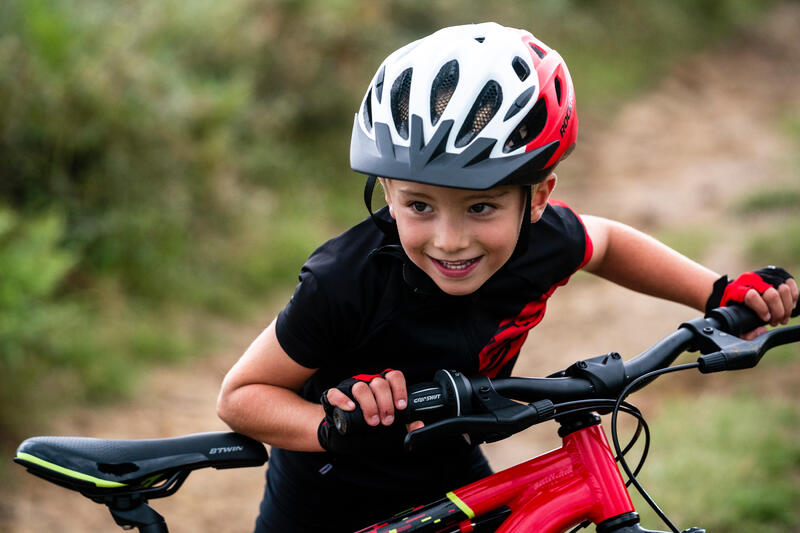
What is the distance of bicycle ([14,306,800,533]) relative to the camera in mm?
1883

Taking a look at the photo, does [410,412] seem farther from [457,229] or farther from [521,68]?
[521,68]

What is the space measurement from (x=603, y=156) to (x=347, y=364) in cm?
987

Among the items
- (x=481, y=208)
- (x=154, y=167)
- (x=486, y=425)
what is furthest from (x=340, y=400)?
(x=154, y=167)

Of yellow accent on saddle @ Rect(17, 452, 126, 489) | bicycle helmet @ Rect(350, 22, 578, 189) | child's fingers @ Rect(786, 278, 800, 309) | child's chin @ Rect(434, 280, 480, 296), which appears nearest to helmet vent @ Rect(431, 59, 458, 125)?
bicycle helmet @ Rect(350, 22, 578, 189)

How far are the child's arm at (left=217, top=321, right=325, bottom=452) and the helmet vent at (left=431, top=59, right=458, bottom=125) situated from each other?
0.69 m

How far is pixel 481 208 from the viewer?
2.08 meters

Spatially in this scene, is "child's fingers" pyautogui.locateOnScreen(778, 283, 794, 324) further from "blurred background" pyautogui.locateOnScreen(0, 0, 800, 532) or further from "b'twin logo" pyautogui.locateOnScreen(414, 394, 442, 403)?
"blurred background" pyautogui.locateOnScreen(0, 0, 800, 532)

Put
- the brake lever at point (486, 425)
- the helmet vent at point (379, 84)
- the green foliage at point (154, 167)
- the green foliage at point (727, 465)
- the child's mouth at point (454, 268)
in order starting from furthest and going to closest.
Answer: the green foliage at point (154, 167) → the green foliage at point (727, 465) → the helmet vent at point (379, 84) → the child's mouth at point (454, 268) → the brake lever at point (486, 425)

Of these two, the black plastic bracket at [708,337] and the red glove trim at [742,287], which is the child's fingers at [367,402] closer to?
the black plastic bracket at [708,337]

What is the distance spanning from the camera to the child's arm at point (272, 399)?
7.26 ft

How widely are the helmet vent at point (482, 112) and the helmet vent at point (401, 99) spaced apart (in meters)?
0.16

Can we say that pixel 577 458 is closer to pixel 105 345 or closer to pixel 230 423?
pixel 230 423

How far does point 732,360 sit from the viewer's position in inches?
82.8

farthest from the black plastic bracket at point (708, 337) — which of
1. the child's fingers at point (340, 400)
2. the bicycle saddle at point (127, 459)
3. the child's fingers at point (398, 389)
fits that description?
the bicycle saddle at point (127, 459)
